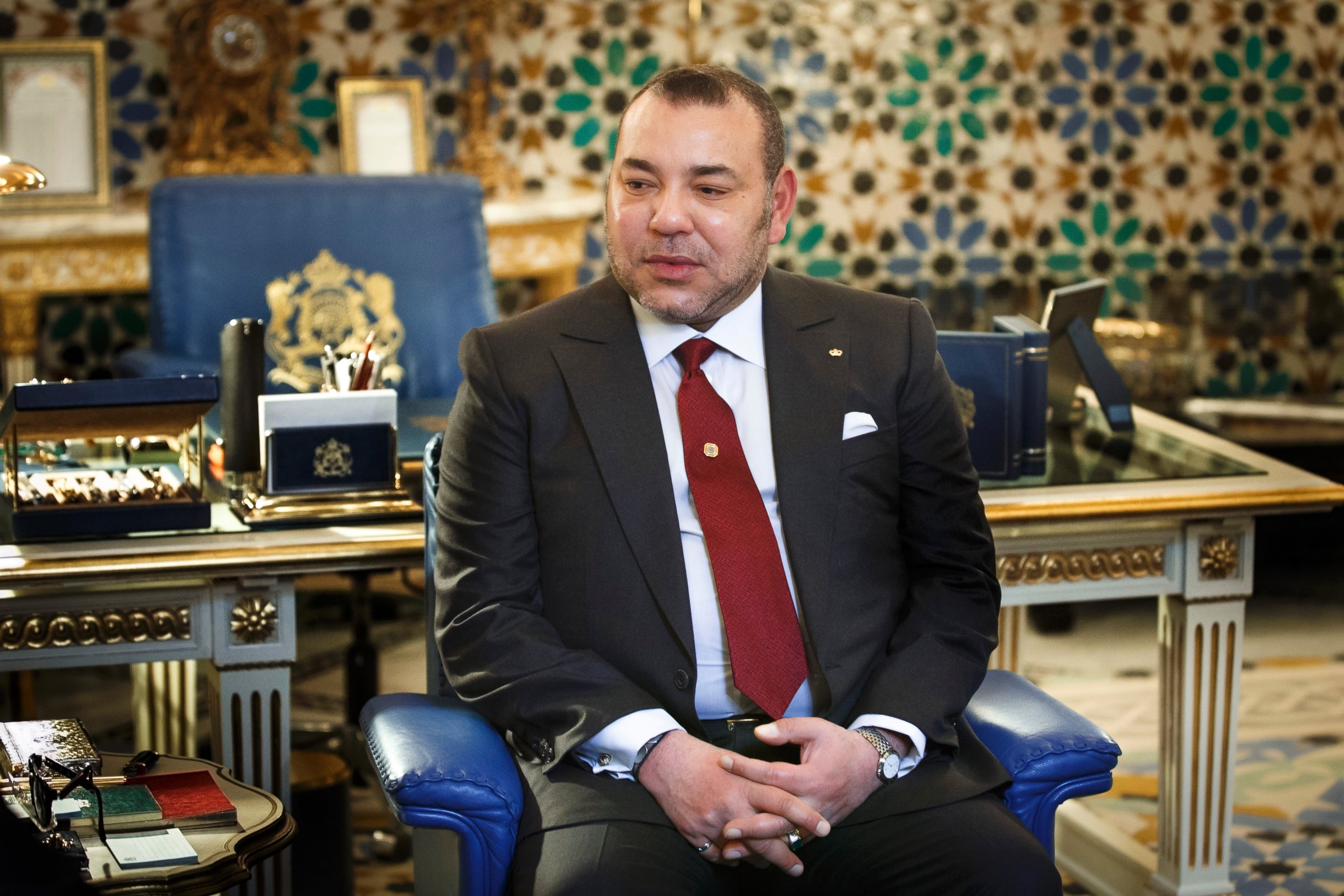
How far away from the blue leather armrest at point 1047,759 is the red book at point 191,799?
3.11 ft

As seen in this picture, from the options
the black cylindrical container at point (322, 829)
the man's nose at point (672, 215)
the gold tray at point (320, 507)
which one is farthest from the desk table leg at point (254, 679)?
the man's nose at point (672, 215)

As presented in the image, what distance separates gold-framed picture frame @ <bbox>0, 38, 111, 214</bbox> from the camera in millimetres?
5152

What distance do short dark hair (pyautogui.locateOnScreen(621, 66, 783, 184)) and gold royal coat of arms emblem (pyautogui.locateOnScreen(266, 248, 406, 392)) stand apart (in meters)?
1.78

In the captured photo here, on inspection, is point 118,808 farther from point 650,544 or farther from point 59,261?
point 59,261

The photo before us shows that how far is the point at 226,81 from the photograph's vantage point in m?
5.30

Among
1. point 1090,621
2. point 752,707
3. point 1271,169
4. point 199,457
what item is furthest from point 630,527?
point 1271,169

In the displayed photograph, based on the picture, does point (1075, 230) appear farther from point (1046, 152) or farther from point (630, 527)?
point (630, 527)

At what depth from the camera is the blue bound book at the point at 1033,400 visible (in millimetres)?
2613

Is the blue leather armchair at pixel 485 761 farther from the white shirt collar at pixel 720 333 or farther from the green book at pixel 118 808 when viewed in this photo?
the white shirt collar at pixel 720 333

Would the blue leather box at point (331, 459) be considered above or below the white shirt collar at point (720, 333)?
below

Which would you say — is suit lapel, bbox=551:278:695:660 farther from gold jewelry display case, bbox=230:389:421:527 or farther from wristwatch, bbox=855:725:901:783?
gold jewelry display case, bbox=230:389:421:527

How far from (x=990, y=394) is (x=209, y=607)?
1273 millimetres

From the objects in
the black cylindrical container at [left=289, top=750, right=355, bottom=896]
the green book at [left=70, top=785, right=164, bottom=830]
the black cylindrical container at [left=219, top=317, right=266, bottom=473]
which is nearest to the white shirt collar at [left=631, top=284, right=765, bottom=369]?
the black cylindrical container at [left=219, top=317, right=266, bottom=473]

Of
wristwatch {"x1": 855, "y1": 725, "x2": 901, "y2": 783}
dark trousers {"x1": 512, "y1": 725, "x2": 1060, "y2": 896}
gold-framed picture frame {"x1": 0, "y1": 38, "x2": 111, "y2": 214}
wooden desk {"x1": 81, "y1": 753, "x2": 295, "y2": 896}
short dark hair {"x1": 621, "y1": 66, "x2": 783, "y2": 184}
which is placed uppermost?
gold-framed picture frame {"x1": 0, "y1": 38, "x2": 111, "y2": 214}
